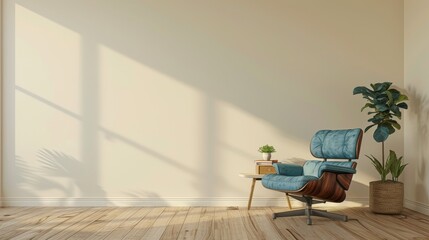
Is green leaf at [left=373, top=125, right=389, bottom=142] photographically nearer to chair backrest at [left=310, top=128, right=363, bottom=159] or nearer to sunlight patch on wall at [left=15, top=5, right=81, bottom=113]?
chair backrest at [left=310, top=128, right=363, bottom=159]

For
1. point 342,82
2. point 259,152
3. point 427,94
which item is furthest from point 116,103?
point 427,94

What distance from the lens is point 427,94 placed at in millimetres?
4359

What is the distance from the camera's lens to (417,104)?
15.0 ft

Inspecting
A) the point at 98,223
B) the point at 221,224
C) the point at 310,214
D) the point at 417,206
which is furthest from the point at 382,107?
the point at 98,223

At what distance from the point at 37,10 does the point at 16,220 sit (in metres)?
2.21

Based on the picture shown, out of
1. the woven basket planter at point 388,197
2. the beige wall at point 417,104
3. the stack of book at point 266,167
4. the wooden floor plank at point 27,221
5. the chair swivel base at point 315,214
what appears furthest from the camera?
the stack of book at point 266,167

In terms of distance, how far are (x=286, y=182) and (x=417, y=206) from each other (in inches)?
63.0

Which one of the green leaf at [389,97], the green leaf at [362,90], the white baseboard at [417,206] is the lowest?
the white baseboard at [417,206]

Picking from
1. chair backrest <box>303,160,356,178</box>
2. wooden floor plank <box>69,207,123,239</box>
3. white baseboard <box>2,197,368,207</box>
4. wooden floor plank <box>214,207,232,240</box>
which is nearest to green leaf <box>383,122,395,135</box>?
chair backrest <box>303,160,356,178</box>

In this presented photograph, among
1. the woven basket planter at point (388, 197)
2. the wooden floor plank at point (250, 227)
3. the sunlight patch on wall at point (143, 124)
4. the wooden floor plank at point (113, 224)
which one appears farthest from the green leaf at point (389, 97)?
the wooden floor plank at point (113, 224)

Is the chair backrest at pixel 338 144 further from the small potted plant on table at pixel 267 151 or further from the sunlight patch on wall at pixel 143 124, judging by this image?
the sunlight patch on wall at pixel 143 124

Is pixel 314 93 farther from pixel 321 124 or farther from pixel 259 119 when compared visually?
pixel 259 119

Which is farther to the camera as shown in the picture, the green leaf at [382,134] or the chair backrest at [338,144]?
the green leaf at [382,134]

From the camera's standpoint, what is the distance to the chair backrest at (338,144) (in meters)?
3.92
